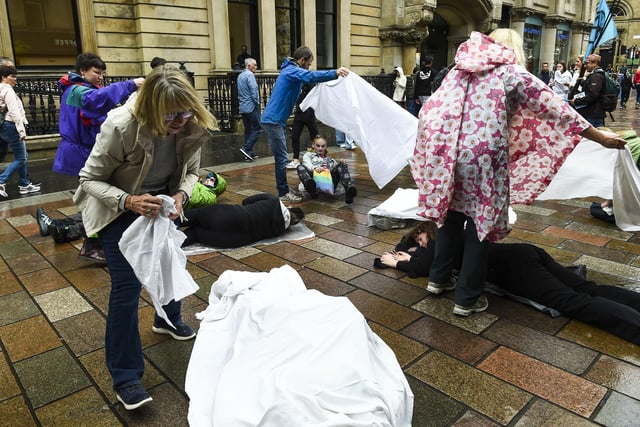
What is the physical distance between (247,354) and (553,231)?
3.99 m

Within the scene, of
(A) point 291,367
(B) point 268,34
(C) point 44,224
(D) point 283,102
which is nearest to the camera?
(A) point 291,367

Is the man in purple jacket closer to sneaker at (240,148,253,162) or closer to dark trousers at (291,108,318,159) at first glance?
dark trousers at (291,108,318,159)

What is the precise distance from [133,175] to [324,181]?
4301 mm

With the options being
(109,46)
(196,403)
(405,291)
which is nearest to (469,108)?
(405,291)

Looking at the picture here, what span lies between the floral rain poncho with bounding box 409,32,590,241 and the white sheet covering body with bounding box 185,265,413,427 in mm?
1188

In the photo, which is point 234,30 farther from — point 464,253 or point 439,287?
point 464,253

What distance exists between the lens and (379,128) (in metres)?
6.52

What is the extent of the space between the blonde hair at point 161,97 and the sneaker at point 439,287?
7.29ft

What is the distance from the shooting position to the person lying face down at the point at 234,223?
15.5ft

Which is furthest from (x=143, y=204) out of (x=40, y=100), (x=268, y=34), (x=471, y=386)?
(x=268, y=34)

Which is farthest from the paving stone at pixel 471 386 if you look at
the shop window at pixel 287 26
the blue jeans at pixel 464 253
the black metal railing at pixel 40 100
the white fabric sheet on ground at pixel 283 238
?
the shop window at pixel 287 26

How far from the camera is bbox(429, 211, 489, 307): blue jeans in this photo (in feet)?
10.5

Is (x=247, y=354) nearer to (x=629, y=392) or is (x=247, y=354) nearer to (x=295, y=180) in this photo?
(x=629, y=392)

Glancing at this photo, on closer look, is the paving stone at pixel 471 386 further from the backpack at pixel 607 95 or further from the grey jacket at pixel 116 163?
the backpack at pixel 607 95
